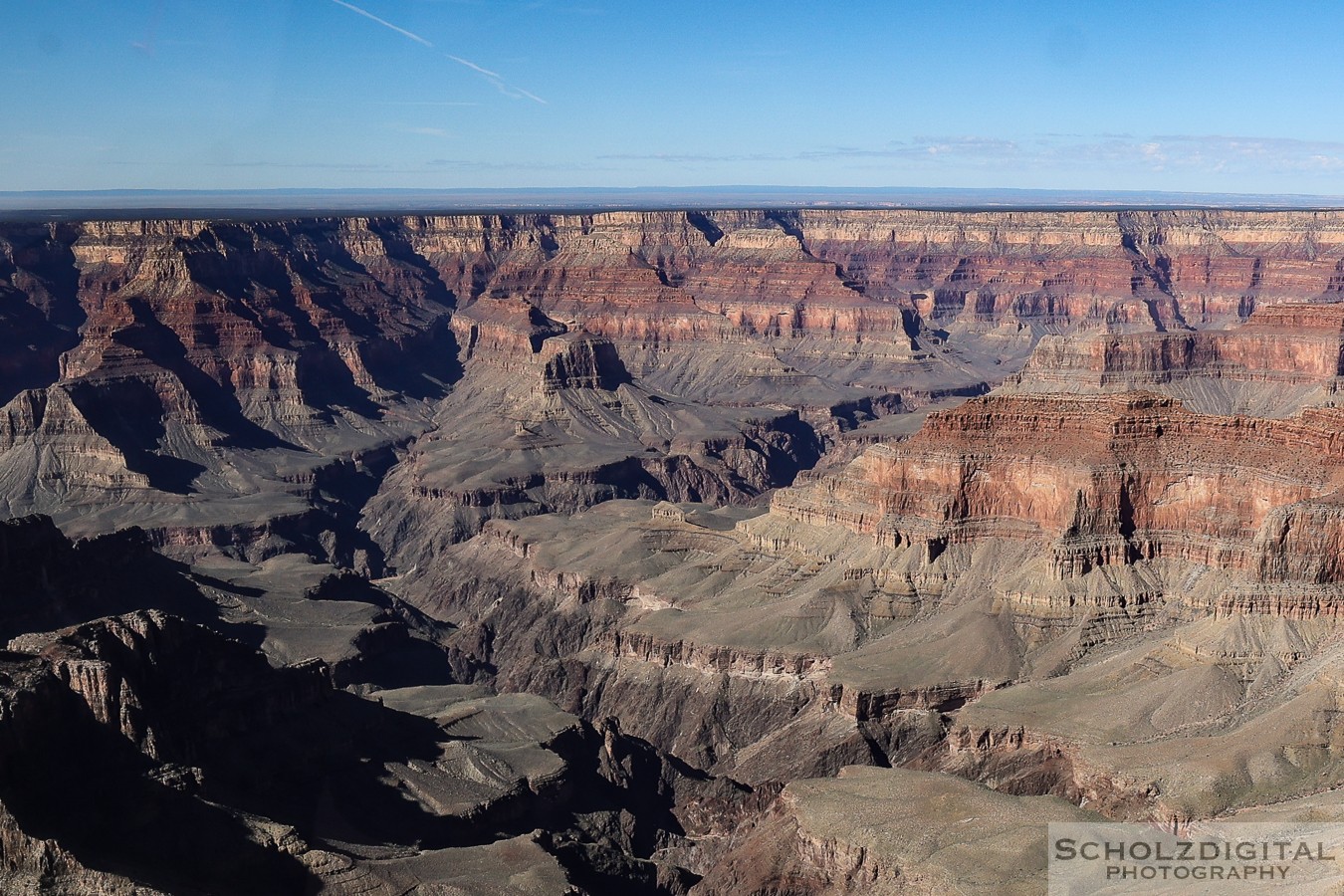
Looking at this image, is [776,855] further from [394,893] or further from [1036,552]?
[1036,552]

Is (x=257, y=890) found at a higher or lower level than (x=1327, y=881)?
lower

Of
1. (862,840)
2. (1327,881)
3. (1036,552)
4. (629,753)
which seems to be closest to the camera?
(1327,881)

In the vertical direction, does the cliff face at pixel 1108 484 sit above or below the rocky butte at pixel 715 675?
above

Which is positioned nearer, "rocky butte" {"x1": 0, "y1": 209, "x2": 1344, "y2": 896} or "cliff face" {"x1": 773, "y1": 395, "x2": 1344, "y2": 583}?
"rocky butte" {"x1": 0, "y1": 209, "x2": 1344, "y2": 896}

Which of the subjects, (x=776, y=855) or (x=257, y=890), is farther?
A: (x=776, y=855)

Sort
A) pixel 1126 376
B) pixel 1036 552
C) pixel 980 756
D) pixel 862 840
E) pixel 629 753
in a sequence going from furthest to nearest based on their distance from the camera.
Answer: pixel 1126 376
pixel 1036 552
pixel 629 753
pixel 980 756
pixel 862 840

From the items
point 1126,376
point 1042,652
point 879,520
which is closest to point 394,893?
point 1042,652

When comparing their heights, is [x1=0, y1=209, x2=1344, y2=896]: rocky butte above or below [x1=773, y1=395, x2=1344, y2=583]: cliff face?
below

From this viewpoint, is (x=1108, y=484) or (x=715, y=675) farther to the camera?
(x=1108, y=484)

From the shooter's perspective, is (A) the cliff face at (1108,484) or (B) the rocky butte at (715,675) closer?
(B) the rocky butte at (715,675)

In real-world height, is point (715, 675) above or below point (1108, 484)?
below
